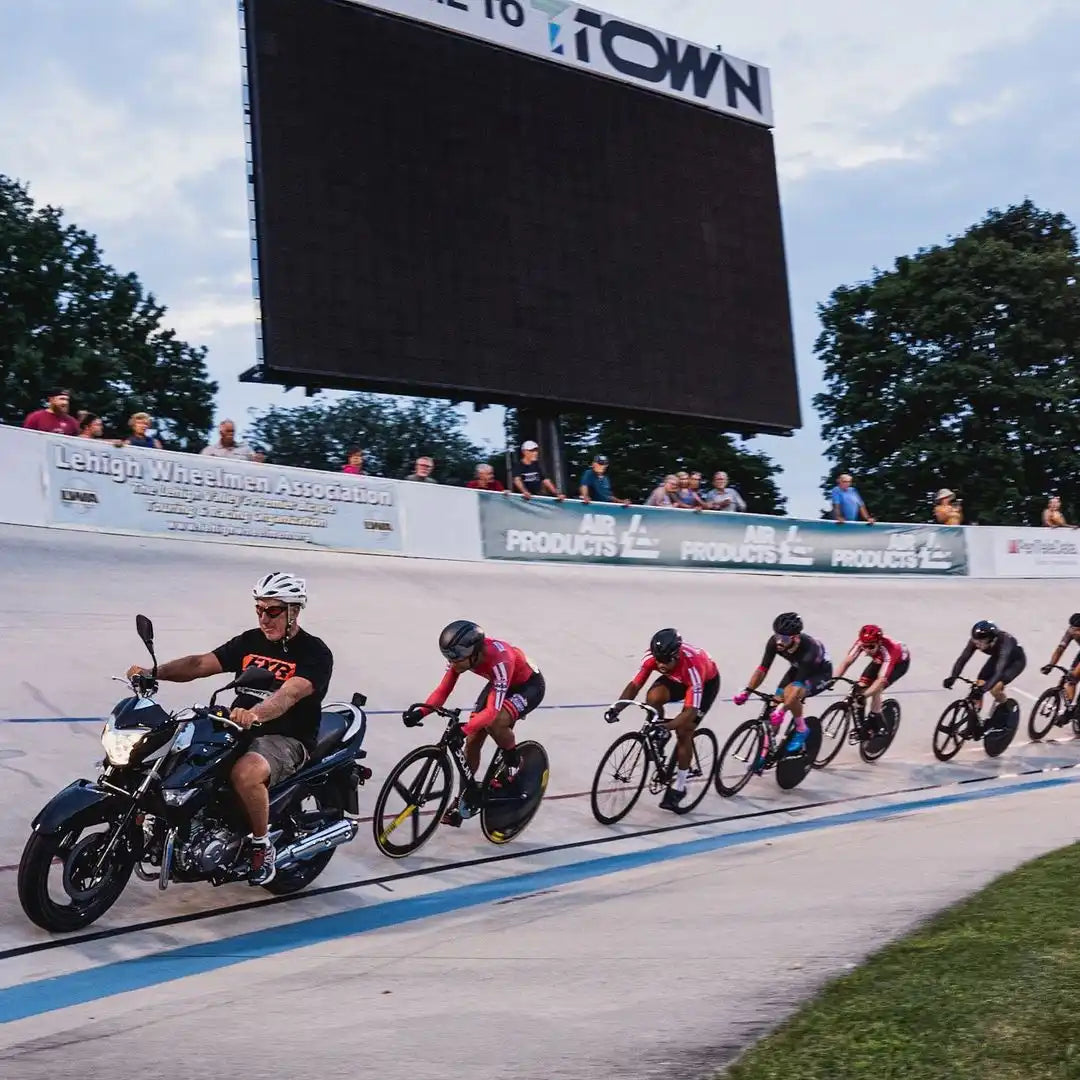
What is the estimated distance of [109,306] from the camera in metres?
40.4

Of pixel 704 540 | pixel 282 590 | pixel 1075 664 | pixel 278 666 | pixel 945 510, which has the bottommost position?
pixel 1075 664

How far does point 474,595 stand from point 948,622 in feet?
31.5

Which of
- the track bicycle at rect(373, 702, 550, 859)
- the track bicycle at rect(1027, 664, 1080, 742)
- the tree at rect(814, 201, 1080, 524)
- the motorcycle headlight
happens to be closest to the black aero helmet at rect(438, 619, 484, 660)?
the track bicycle at rect(373, 702, 550, 859)

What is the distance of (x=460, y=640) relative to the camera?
8.33 meters

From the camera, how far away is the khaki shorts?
6.63m

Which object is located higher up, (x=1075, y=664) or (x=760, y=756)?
(x=1075, y=664)

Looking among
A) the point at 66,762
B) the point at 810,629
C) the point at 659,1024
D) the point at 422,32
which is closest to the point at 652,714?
the point at 66,762

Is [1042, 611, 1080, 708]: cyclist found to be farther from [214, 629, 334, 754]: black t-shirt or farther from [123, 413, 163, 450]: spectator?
[214, 629, 334, 754]: black t-shirt

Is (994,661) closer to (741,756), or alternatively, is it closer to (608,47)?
(741,756)

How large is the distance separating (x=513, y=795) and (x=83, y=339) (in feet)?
108

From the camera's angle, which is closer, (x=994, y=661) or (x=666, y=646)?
(x=666, y=646)

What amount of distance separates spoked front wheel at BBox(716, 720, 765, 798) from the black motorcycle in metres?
5.49

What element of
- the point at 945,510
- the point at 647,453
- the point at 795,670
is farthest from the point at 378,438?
the point at 795,670

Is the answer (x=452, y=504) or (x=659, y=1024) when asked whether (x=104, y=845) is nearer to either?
(x=659, y=1024)
